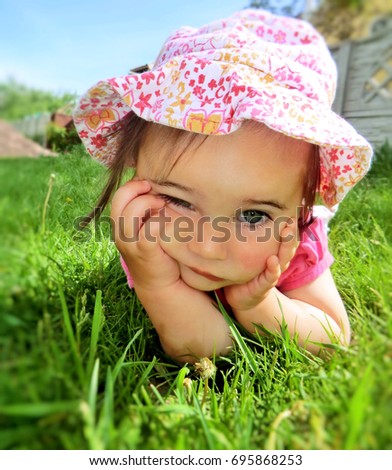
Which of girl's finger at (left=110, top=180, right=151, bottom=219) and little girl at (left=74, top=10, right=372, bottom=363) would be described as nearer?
little girl at (left=74, top=10, right=372, bottom=363)

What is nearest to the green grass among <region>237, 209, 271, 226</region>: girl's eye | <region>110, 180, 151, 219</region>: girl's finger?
<region>110, 180, 151, 219</region>: girl's finger

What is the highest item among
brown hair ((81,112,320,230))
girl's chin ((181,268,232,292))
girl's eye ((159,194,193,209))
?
brown hair ((81,112,320,230))

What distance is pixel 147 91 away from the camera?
0.91 metres

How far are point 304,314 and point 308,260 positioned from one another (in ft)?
0.66

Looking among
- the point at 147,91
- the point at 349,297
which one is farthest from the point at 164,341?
the point at 147,91

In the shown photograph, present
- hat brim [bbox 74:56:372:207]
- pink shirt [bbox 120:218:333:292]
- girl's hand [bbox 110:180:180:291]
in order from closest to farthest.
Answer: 1. hat brim [bbox 74:56:372:207]
2. girl's hand [bbox 110:180:180:291]
3. pink shirt [bbox 120:218:333:292]

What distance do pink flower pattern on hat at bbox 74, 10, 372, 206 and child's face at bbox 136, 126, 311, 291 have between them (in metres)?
0.06

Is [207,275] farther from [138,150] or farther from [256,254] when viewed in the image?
[138,150]

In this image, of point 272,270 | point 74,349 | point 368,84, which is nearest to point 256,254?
point 272,270

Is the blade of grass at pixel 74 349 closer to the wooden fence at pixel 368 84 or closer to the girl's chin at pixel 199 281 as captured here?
the girl's chin at pixel 199 281

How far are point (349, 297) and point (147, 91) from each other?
569 mm

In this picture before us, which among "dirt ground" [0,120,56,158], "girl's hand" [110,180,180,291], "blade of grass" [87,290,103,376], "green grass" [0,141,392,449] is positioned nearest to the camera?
"green grass" [0,141,392,449]

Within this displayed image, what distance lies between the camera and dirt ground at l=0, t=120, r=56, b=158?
0.58 metres

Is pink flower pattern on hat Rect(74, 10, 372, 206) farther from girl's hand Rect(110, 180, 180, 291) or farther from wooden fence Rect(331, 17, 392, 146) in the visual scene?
girl's hand Rect(110, 180, 180, 291)
